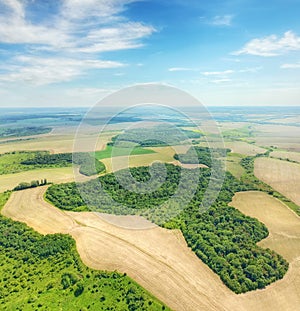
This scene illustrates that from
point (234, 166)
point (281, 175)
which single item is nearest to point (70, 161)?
point (234, 166)

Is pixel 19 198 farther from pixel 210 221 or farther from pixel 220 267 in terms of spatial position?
pixel 220 267

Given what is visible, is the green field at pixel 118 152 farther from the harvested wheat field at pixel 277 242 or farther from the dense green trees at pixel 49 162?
the harvested wheat field at pixel 277 242

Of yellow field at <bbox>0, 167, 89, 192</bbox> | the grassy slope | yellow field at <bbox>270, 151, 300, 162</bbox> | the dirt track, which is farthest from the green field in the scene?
the grassy slope

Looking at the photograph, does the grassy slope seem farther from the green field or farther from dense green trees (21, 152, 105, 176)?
the green field

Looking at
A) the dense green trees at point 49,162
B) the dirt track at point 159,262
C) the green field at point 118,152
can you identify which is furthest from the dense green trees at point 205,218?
the green field at point 118,152

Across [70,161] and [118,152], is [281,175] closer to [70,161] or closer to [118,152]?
[118,152]

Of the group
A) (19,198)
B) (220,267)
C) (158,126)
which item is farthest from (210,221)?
(158,126)
